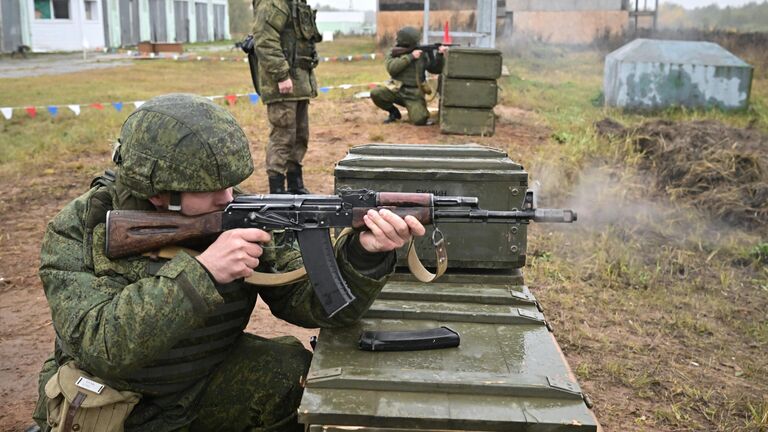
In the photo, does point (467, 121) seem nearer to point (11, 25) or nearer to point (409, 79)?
point (409, 79)

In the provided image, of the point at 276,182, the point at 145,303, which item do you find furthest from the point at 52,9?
the point at 145,303

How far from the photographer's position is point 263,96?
6953 mm

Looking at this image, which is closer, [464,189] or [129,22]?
[464,189]

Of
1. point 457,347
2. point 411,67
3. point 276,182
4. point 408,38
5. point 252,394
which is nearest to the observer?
point 457,347

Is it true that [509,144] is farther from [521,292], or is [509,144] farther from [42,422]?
[42,422]

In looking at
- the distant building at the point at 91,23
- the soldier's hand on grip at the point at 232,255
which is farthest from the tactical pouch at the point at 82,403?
the distant building at the point at 91,23

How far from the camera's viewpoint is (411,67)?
35.6 ft

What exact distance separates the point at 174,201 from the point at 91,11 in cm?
3235

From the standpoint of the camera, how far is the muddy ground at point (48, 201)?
4.02 metres

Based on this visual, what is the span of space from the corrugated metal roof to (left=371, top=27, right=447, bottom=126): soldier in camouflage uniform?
4120mm

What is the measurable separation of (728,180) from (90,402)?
6486mm

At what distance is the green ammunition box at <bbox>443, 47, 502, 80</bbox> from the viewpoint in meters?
9.77

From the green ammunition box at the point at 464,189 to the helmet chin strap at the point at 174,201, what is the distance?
0.94 m

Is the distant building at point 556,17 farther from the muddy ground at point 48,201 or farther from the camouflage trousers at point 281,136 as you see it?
the camouflage trousers at point 281,136
